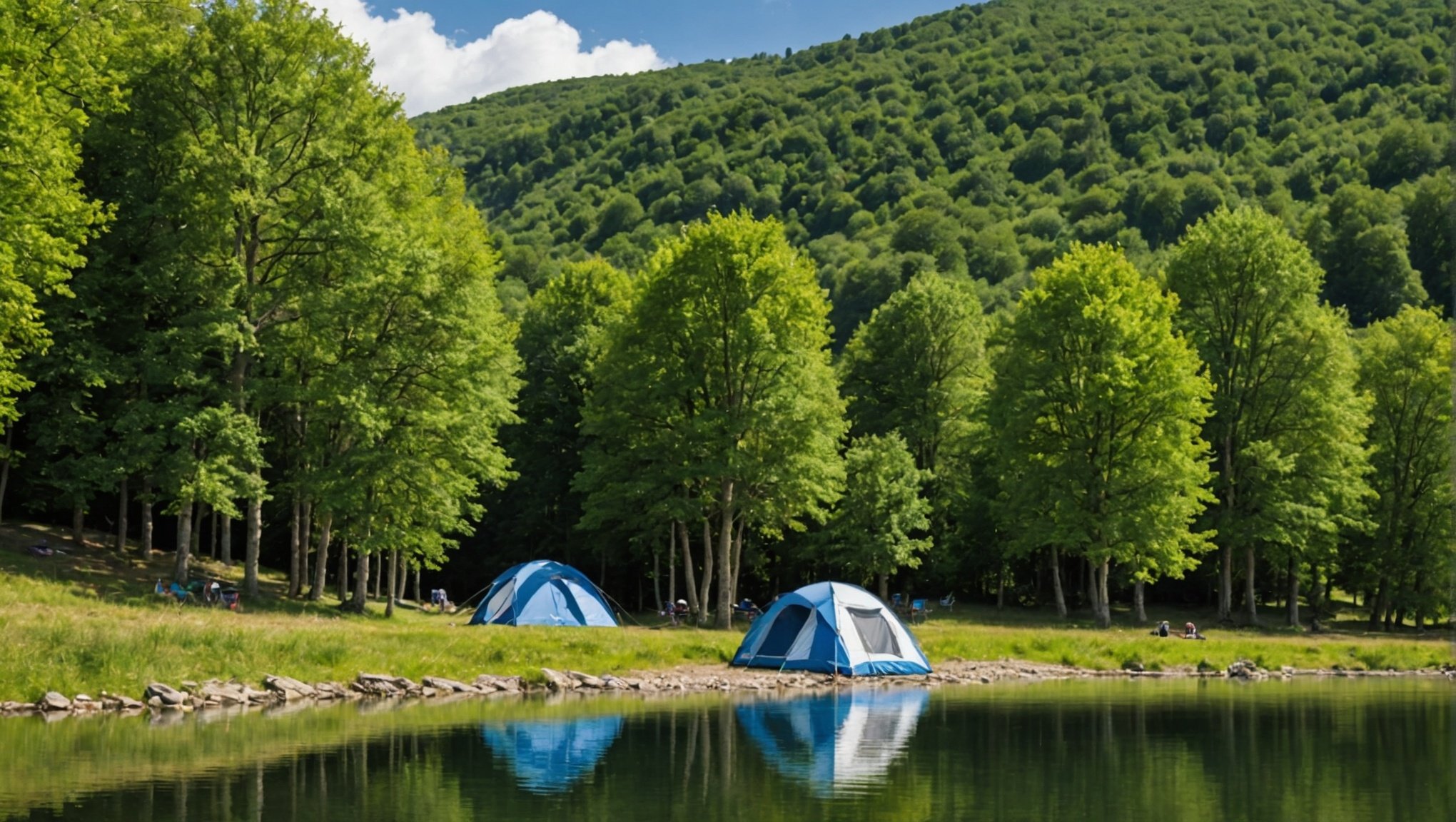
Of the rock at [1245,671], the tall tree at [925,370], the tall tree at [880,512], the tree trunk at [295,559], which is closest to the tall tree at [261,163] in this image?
the tree trunk at [295,559]

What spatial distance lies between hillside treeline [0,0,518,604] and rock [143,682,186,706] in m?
11.7

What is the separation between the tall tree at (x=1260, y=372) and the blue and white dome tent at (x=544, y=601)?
25.1 m

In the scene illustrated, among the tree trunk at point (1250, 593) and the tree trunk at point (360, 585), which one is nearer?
the tree trunk at point (360, 585)

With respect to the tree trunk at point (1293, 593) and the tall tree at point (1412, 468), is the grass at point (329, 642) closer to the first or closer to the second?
the tree trunk at point (1293, 593)

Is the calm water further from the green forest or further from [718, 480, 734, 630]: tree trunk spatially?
[718, 480, 734, 630]: tree trunk

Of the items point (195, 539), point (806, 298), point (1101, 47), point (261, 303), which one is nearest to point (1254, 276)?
point (806, 298)

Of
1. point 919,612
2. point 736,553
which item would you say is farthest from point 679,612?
point 919,612

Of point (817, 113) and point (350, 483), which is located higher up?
point (817, 113)

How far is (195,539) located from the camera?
53406mm

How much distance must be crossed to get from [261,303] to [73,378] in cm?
635

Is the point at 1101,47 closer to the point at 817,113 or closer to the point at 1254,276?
the point at 817,113

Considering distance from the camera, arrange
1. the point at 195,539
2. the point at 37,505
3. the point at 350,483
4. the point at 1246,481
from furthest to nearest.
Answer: the point at 195,539 → the point at 1246,481 → the point at 37,505 → the point at 350,483

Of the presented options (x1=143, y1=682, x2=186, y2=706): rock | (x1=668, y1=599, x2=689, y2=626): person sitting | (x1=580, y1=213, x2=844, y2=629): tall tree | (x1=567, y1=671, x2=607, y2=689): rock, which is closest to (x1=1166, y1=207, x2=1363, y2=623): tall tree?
(x1=580, y1=213, x2=844, y2=629): tall tree

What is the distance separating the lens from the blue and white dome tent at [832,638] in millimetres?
32375
